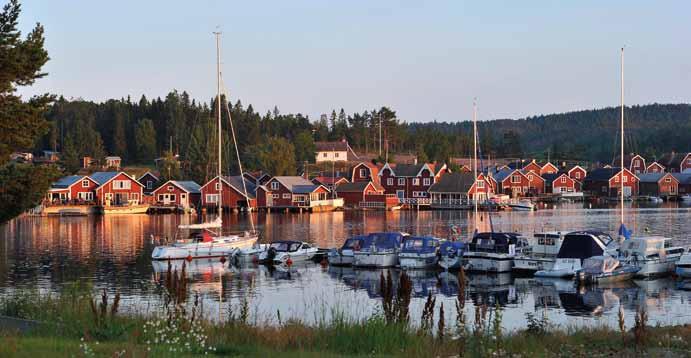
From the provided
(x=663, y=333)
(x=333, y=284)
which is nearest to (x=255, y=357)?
(x=663, y=333)

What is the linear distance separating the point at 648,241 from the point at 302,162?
99448 millimetres

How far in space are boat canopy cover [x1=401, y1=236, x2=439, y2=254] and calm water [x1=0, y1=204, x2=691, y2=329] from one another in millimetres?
1845

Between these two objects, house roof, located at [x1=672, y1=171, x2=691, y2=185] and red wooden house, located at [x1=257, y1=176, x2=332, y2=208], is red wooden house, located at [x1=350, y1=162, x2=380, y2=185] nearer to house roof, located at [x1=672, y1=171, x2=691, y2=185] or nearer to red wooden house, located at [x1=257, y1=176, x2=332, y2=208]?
red wooden house, located at [x1=257, y1=176, x2=332, y2=208]

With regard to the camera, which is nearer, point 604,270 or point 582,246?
point 604,270

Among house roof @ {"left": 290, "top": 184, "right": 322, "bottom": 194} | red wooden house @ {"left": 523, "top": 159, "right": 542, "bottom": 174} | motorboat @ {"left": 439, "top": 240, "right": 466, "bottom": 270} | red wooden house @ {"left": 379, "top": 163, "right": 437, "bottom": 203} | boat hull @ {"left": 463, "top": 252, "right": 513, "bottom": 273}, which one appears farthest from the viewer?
red wooden house @ {"left": 523, "top": 159, "right": 542, "bottom": 174}

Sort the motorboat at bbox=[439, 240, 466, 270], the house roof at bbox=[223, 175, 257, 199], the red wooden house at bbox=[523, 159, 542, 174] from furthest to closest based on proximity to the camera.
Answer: the red wooden house at bbox=[523, 159, 542, 174] → the house roof at bbox=[223, 175, 257, 199] → the motorboat at bbox=[439, 240, 466, 270]

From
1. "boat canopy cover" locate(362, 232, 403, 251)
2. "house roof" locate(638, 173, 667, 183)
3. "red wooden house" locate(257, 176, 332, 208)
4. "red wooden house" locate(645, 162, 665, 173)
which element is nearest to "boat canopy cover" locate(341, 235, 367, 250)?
"boat canopy cover" locate(362, 232, 403, 251)

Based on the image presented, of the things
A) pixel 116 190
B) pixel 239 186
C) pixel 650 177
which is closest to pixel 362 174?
pixel 239 186

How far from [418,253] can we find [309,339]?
28208mm

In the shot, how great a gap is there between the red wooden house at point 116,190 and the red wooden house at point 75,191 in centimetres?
87

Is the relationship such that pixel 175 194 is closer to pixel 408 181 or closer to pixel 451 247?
pixel 408 181

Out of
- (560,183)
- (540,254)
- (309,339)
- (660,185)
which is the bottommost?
(540,254)

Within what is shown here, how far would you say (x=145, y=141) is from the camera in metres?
139

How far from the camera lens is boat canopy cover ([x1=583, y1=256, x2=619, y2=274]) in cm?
3641
